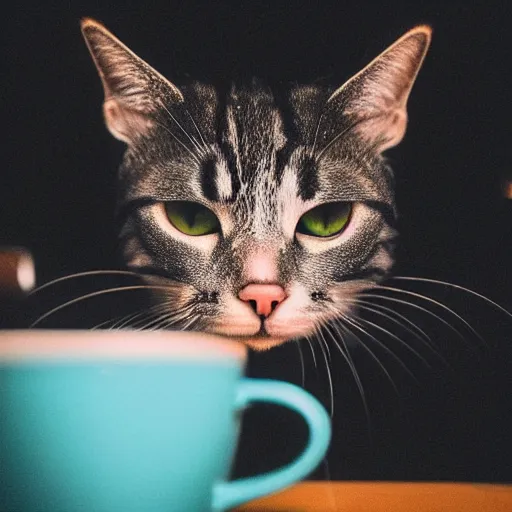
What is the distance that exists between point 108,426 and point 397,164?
1.11 feet

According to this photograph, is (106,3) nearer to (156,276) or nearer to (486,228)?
(156,276)

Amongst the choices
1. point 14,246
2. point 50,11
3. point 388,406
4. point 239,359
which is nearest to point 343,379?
point 388,406

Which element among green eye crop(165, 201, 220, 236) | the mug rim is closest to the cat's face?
green eye crop(165, 201, 220, 236)

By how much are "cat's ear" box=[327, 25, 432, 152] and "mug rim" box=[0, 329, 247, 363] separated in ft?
0.86

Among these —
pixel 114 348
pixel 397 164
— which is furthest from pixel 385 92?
pixel 114 348

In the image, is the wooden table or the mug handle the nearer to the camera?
the mug handle

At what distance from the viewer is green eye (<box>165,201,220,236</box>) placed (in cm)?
50

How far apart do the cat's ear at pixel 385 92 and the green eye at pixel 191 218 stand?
0.48 feet

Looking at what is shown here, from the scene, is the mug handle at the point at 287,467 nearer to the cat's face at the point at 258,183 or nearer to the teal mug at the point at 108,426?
the teal mug at the point at 108,426

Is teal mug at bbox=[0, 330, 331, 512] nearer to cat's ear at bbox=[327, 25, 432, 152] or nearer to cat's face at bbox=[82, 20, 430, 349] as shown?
cat's face at bbox=[82, 20, 430, 349]

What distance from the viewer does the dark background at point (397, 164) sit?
498mm

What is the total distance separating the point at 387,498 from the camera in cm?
47

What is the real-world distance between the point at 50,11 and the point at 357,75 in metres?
0.27

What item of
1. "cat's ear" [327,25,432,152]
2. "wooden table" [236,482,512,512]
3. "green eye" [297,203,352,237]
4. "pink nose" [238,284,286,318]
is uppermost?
"cat's ear" [327,25,432,152]
